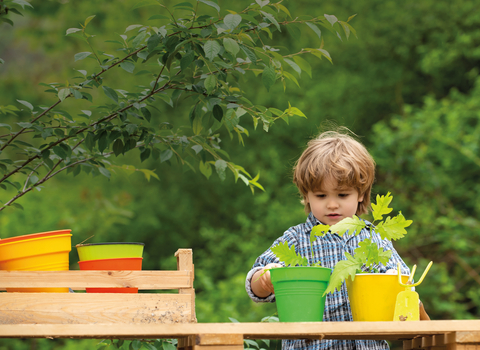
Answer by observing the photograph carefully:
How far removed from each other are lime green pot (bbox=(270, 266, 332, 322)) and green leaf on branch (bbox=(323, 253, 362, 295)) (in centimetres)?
2

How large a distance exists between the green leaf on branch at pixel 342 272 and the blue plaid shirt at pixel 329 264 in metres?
0.25

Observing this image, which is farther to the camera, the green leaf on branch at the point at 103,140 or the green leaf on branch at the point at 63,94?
the green leaf on branch at the point at 103,140

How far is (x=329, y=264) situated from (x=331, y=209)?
18cm

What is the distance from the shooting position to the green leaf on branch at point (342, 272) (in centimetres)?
122

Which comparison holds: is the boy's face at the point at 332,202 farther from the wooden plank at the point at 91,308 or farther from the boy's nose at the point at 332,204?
the wooden plank at the point at 91,308

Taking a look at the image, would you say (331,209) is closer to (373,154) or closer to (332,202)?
(332,202)

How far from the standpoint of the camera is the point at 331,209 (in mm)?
1658

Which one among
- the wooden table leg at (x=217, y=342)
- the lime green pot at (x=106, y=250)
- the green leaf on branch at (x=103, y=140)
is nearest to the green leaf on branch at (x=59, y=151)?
the green leaf on branch at (x=103, y=140)

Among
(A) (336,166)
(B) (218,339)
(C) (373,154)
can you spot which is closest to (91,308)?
(B) (218,339)

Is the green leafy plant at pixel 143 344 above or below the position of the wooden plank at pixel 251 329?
below

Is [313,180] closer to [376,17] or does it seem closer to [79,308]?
[79,308]

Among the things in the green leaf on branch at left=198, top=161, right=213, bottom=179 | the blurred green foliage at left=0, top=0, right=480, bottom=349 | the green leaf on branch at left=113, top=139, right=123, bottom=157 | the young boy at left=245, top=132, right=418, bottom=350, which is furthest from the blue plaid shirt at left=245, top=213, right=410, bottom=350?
the blurred green foliage at left=0, top=0, right=480, bottom=349

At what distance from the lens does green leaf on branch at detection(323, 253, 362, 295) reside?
1218mm

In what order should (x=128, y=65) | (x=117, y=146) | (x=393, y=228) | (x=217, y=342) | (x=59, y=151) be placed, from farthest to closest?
(x=117, y=146), (x=59, y=151), (x=128, y=65), (x=393, y=228), (x=217, y=342)
